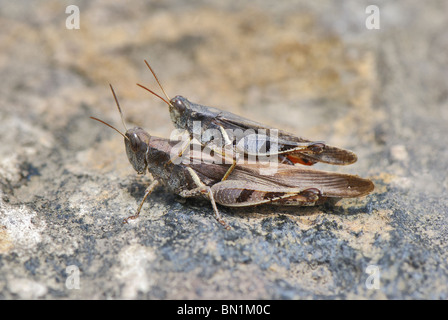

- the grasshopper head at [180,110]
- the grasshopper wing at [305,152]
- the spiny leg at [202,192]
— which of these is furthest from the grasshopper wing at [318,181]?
the grasshopper head at [180,110]

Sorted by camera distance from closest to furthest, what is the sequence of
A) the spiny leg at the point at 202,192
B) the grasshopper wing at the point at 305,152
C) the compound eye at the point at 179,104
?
the spiny leg at the point at 202,192 → the grasshopper wing at the point at 305,152 → the compound eye at the point at 179,104

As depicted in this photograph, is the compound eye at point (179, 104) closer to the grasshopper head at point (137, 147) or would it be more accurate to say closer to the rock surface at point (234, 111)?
the grasshopper head at point (137, 147)

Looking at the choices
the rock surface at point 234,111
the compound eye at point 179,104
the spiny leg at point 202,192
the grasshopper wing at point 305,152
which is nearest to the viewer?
the rock surface at point 234,111

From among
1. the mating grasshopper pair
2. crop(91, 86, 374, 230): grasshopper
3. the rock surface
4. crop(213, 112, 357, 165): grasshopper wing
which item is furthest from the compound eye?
the rock surface

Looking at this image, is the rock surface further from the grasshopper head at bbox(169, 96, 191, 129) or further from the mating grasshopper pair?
the grasshopper head at bbox(169, 96, 191, 129)

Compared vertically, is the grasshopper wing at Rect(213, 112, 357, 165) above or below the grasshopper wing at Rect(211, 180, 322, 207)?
above

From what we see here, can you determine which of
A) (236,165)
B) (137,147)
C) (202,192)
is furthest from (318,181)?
(137,147)

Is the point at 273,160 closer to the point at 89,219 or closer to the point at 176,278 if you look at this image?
the point at 176,278
